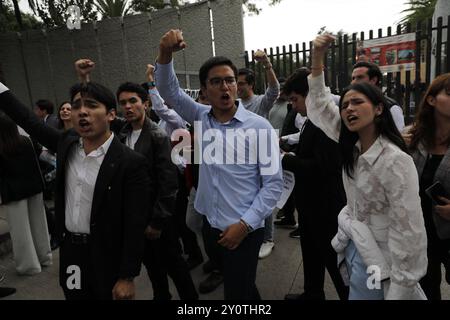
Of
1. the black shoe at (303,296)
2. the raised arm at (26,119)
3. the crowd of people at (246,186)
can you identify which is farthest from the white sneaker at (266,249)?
the raised arm at (26,119)

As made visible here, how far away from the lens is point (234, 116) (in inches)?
77.6

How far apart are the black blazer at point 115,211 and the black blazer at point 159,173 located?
48 cm

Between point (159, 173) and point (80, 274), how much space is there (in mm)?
850

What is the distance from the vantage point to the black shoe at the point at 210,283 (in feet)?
9.75

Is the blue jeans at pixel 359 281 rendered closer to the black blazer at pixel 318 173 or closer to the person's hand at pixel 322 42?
the black blazer at pixel 318 173

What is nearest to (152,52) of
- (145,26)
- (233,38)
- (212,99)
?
(145,26)

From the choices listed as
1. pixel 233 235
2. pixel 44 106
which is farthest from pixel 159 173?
pixel 44 106

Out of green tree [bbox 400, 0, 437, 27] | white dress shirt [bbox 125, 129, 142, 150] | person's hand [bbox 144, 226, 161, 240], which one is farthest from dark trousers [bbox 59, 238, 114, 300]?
green tree [bbox 400, 0, 437, 27]

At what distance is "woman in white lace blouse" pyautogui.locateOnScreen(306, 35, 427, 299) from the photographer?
1.44 meters

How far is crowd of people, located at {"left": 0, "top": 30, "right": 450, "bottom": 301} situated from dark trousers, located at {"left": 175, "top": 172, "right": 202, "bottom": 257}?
3.14 ft

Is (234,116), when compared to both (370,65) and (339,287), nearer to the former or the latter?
(339,287)

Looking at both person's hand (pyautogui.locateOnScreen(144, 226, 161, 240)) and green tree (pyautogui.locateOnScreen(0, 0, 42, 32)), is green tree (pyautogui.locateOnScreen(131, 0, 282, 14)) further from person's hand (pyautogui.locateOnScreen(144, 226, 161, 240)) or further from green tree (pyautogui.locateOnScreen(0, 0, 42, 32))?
person's hand (pyautogui.locateOnScreen(144, 226, 161, 240))

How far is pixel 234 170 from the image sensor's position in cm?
194
